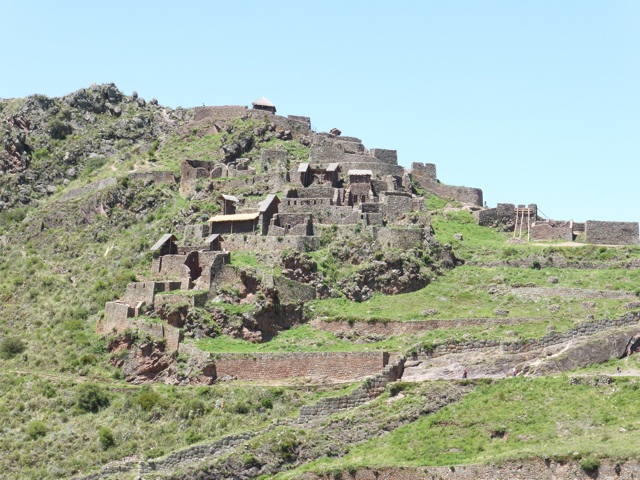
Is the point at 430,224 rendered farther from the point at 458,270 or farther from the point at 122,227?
the point at 122,227

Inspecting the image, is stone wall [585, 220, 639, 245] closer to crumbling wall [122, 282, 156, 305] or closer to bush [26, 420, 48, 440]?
crumbling wall [122, 282, 156, 305]

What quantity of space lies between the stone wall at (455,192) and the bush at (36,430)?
35396 mm

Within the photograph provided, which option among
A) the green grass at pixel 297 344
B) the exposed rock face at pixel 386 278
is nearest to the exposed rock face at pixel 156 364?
the green grass at pixel 297 344

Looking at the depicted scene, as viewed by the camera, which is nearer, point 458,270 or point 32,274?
point 458,270

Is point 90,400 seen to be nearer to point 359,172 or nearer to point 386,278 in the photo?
point 386,278

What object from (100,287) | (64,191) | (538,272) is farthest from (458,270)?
(64,191)

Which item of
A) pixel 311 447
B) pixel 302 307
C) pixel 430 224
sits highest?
pixel 430 224

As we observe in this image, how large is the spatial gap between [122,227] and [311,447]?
40.4m

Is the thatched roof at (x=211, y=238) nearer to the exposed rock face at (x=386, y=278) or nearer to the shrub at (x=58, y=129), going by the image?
the exposed rock face at (x=386, y=278)

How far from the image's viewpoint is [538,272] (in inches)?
2498

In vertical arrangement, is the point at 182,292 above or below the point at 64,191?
below

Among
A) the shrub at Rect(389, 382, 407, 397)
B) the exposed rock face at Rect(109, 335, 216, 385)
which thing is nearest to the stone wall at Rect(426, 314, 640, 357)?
the shrub at Rect(389, 382, 407, 397)

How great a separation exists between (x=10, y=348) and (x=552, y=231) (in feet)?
109

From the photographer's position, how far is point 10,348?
63844 mm
